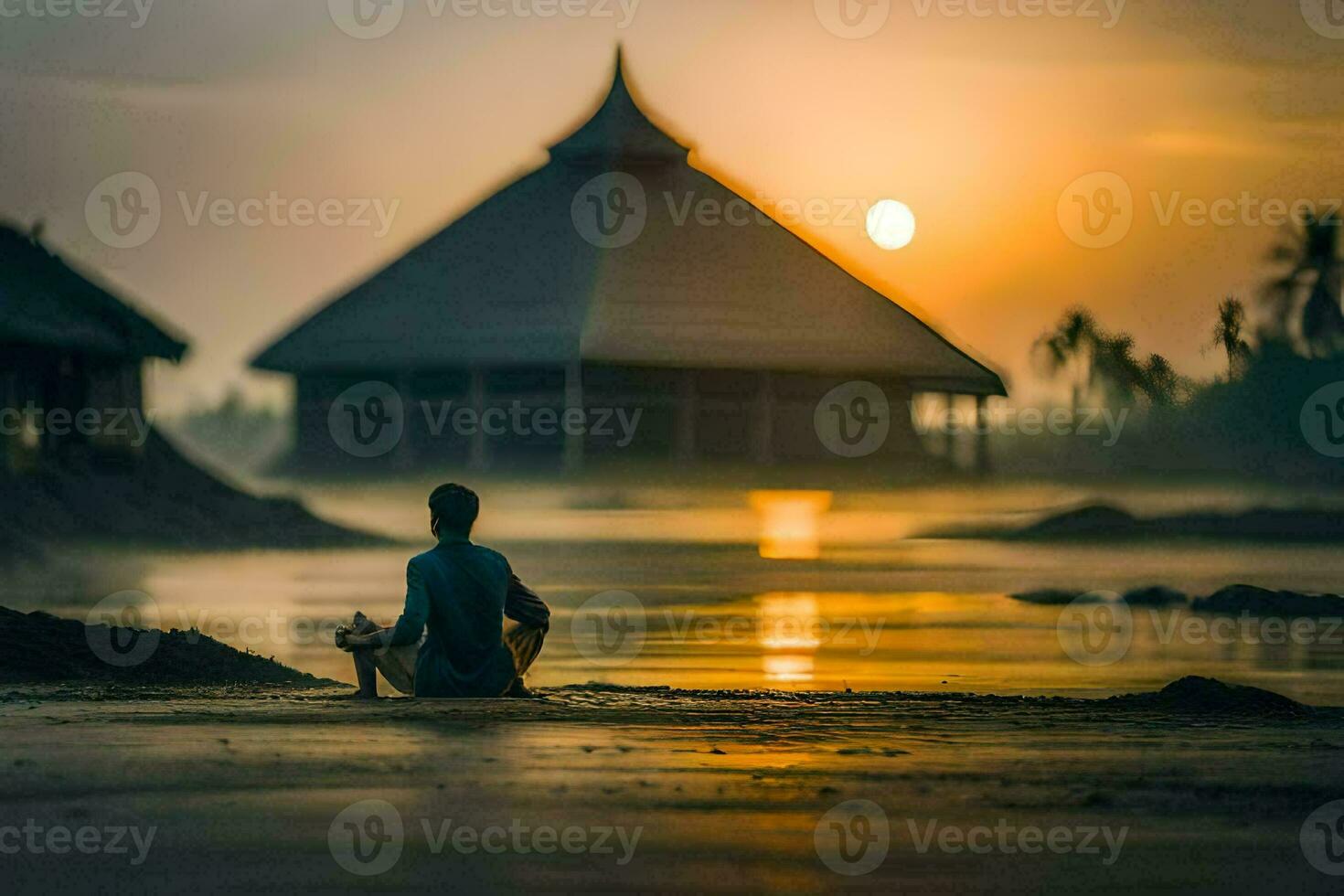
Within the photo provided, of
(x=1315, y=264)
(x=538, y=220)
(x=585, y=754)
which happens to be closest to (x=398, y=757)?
(x=585, y=754)

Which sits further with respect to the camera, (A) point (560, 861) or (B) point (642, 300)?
(B) point (642, 300)

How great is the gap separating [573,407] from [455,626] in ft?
54.4

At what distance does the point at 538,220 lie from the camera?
28641 millimetres

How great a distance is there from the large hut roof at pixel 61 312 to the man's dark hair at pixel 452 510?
1617cm

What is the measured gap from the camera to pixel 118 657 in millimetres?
14000

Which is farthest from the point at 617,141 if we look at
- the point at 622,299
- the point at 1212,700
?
the point at 1212,700

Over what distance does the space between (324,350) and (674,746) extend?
19017 mm

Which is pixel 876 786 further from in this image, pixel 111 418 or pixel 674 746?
pixel 111 418
